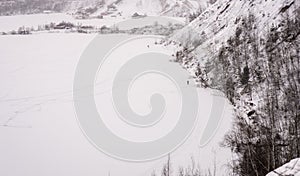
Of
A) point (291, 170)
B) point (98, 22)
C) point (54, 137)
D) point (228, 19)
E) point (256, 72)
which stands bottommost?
point (54, 137)

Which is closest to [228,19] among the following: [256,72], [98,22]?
[256,72]

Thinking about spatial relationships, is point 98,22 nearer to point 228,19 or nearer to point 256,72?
point 228,19

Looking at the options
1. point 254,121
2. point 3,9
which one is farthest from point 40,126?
point 3,9

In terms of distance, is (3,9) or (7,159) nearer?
(7,159)

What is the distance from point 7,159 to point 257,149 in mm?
14707

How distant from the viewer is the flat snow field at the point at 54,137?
46.9 feet

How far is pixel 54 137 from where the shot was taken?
18766 millimetres

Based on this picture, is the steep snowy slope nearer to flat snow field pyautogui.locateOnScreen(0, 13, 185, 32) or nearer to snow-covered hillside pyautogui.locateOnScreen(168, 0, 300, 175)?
snow-covered hillside pyautogui.locateOnScreen(168, 0, 300, 175)

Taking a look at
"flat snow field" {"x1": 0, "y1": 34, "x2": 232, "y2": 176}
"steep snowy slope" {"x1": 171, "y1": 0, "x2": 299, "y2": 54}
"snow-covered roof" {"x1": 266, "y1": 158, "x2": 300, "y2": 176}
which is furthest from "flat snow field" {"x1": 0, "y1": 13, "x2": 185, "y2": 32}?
"snow-covered roof" {"x1": 266, "y1": 158, "x2": 300, "y2": 176}

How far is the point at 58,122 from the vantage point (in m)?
21.5

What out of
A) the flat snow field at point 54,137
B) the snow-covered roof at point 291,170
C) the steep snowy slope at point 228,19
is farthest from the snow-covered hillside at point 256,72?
the snow-covered roof at point 291,170

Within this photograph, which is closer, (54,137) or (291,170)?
(291,170)

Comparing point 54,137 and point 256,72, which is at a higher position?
point 256,72

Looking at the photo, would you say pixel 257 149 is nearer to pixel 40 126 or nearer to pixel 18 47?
pixel 40 126
